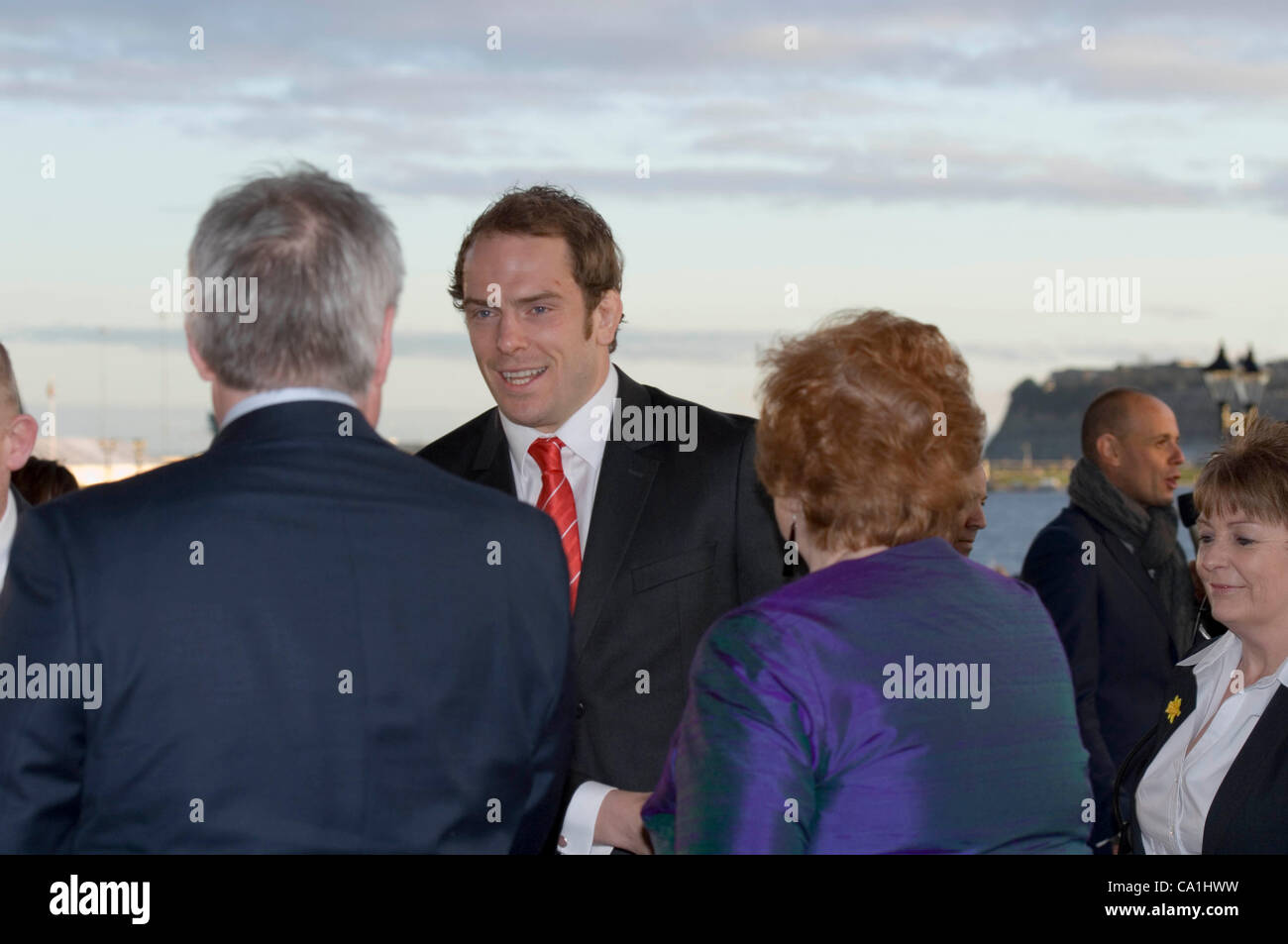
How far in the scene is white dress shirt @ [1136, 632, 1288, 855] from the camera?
2664mm

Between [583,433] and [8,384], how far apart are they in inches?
47.8

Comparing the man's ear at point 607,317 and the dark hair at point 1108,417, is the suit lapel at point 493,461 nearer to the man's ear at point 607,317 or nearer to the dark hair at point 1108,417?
the man's ear at point 607,317

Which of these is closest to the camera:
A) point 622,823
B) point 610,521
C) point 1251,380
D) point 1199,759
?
point 622,823

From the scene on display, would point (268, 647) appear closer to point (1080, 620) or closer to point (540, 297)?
point (540, 297)

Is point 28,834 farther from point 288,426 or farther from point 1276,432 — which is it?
point 1276,432

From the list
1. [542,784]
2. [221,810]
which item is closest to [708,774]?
[542,784]

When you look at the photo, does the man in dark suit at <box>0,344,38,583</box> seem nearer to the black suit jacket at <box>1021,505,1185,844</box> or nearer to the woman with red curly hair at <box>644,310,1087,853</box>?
the woman with red curly hair at <box>644,310,1087,853</box>

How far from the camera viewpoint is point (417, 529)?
1632 mm

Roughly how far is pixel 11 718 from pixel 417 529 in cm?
48

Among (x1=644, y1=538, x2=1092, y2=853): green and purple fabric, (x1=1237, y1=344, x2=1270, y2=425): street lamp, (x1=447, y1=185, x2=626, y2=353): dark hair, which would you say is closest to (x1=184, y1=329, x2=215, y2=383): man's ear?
(x1=644, y1=538, x2=1092, y2=853): green and purple fabric

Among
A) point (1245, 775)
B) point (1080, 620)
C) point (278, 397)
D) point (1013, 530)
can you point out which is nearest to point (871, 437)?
point (278, 397)

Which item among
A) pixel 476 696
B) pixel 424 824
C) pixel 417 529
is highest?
Answer: pixel 417 529

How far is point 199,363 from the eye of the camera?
65.9 inches
